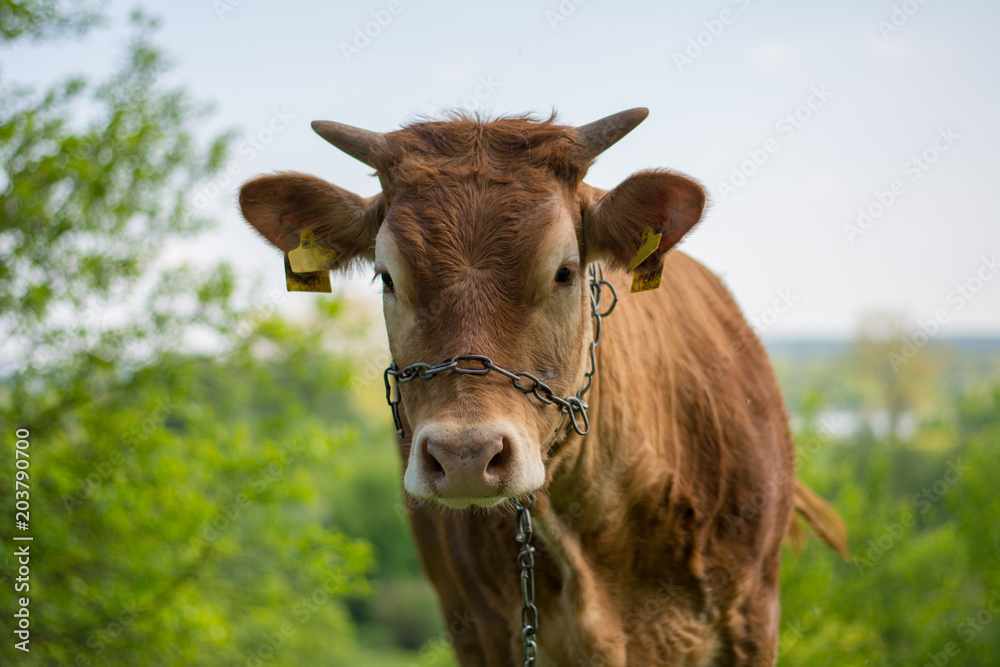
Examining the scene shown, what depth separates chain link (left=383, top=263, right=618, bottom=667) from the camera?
242cm

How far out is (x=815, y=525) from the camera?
452 centimetres

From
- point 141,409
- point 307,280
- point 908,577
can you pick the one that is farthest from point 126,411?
point 908,577

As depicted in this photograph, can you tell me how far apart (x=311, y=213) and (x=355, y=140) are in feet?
1.20

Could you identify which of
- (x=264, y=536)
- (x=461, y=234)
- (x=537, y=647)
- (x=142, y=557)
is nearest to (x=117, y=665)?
(x=142, y=557)

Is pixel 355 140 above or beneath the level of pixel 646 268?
above

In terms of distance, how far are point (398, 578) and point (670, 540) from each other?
142 ft

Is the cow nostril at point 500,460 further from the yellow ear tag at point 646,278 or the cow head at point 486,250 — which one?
the yellow ear tag at point 646,278

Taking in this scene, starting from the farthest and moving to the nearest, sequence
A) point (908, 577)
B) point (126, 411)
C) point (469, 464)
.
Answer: point (908, 577) → point (126, 411) → point (469, 464)

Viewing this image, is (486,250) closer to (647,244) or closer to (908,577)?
(647,244)

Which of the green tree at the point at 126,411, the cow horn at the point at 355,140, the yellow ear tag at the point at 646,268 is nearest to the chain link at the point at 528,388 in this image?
the yellow ear tag at the point at 646,268

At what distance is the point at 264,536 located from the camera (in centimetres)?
785

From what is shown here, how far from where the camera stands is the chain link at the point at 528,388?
242 centimetres

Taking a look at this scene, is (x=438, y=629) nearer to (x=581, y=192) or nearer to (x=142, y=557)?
(x=142, y=557)

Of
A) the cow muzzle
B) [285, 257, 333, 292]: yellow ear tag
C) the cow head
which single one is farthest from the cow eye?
the cow muzzle
